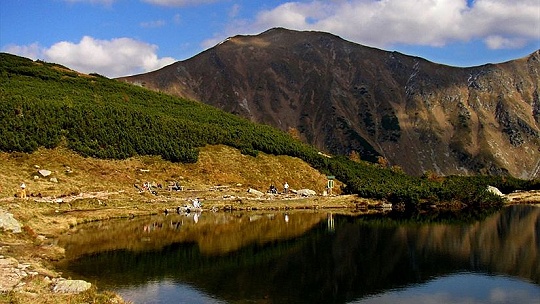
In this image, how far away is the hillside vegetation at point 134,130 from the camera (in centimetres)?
9225

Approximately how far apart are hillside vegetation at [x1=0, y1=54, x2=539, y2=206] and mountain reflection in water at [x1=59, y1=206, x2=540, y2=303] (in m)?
28.6

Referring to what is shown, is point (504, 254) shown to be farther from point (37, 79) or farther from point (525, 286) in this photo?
point (37, 79)

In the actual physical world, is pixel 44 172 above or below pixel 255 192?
above

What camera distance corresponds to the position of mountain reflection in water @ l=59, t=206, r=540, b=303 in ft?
117

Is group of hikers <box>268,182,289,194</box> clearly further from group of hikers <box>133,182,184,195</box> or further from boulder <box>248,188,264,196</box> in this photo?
group of hikers <box>133,182,184,195</box>

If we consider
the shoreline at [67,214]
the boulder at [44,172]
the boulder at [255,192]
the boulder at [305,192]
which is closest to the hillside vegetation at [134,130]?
the boulder at [44,172]

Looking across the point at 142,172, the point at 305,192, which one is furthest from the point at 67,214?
the point at 305,192

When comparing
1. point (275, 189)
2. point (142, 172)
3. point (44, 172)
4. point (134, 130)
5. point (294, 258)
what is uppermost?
point (134, 130)

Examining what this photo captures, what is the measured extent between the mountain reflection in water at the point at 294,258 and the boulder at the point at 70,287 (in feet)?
10.4

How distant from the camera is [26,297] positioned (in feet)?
89.4

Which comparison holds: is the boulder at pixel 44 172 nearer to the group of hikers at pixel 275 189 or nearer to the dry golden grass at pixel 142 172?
the dry golden grass at pixel 142 172

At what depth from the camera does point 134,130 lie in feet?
343

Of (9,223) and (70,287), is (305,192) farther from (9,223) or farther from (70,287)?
(70,287)

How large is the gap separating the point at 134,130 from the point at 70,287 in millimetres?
77270
